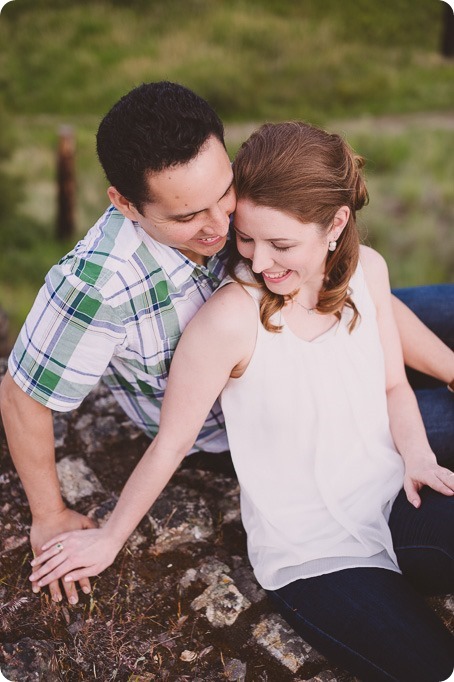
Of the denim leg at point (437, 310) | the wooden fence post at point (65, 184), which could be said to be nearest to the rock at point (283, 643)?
the denim leg at point (437, 310)

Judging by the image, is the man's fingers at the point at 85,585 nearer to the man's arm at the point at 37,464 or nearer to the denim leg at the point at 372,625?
the man's arm at the point at 37,464

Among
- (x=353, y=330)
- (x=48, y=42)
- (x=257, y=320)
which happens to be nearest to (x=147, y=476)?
(x=257, y=320)

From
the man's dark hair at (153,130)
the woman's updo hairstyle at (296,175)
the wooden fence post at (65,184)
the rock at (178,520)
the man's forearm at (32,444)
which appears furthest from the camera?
the wooden fence post at (65,184)

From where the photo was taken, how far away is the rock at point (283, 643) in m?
2.25

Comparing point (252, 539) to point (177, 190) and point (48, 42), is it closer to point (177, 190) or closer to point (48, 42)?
point (177, 190)

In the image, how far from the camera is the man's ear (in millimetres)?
2156

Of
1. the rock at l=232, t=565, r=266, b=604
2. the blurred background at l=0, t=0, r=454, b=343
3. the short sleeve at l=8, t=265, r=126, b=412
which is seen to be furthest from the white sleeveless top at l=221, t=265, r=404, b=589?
the blurred background at l=0, t=0, r=454, b=343

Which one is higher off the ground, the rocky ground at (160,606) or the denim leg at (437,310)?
the denim leg at (437,310)

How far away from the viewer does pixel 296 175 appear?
6.87 ft

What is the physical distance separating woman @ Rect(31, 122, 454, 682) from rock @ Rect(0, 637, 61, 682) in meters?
0.26

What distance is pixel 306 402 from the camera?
7.64 feet

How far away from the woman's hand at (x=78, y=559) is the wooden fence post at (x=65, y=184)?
701 centimetres

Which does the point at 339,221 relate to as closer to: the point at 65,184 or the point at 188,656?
the point at 188,656

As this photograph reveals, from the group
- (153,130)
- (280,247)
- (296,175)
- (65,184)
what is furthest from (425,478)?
(65,184)
